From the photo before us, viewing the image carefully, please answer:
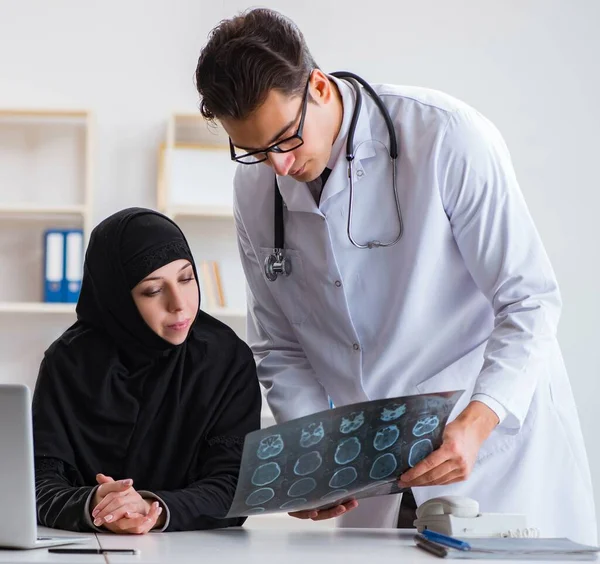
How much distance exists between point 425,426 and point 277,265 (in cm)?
57

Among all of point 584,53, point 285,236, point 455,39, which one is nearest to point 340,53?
point 455,39

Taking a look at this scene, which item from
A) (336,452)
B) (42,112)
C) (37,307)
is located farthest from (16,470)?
(42,112)

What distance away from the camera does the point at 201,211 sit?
147 inches

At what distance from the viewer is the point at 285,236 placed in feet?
5.82

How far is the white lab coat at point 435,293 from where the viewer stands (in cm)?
154

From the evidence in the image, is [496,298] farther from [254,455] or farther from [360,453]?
[254,455]

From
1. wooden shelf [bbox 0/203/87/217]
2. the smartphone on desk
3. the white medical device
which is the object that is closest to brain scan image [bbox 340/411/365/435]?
the white medical device

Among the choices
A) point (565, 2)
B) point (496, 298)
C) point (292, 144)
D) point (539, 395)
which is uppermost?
point (565, 2)

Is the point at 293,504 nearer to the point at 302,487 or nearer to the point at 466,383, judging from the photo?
the point at 302,487

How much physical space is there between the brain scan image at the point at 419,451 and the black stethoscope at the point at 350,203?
463 millimetres

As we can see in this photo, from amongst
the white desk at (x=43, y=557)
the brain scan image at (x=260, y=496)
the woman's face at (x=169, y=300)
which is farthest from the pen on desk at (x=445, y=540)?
the woman's face at (x=169, y=300)

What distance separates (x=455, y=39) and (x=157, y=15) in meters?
1.36

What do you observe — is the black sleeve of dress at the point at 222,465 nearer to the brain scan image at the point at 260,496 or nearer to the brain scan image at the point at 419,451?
the brain scan image at the point at 260,496

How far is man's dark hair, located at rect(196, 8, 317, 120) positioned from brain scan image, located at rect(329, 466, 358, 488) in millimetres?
587
